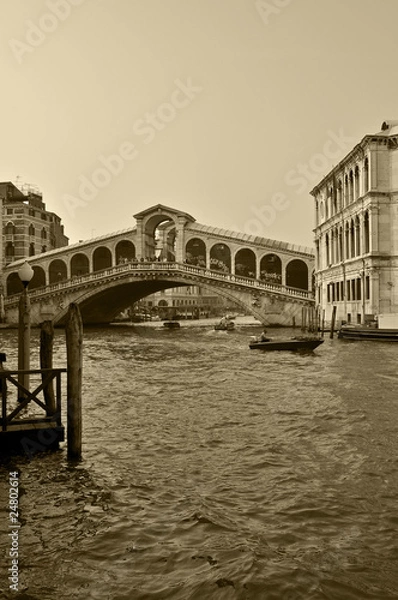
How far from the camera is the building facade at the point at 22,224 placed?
51.0 metres

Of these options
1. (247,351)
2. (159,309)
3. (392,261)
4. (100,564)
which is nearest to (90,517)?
(100,564)

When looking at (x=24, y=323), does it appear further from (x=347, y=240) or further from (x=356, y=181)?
(x=347, y=240)

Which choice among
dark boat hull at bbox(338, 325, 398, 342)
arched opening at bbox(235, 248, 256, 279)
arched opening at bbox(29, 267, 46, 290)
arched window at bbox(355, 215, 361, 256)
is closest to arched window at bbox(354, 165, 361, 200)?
arched window at bbox(355, 215, 361, 256)

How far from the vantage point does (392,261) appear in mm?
28125

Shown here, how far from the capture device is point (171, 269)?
40.7 meters

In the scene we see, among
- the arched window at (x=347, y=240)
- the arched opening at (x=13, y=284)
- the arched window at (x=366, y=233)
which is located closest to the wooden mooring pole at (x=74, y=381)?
the arched window at (x=366, y=233)

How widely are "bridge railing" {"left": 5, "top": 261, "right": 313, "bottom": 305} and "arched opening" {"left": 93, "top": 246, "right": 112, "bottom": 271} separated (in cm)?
767

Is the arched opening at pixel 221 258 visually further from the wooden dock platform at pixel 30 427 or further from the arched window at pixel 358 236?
the wooden dock platform at pixel 30 427

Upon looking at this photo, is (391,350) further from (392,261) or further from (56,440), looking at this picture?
(56,440)

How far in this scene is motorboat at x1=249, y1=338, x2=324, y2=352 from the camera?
21250mm

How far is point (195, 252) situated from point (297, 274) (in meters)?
9.73

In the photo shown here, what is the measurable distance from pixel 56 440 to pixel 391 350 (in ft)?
54.3

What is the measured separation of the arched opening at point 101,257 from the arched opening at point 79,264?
2.62 ft

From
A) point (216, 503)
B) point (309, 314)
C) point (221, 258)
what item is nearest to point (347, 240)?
point (309, 314)
